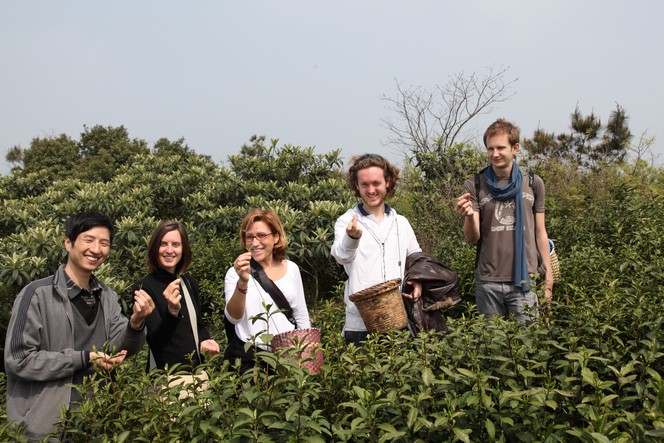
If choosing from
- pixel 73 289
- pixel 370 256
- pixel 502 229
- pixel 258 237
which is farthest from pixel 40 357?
pixel 502 229

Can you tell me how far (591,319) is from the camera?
2.30m

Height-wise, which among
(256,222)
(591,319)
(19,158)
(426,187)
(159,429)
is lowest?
(159,429)

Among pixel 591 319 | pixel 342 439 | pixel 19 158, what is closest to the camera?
pixel 342 439

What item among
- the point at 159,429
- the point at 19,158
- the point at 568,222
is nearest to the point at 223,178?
the point at 568,222

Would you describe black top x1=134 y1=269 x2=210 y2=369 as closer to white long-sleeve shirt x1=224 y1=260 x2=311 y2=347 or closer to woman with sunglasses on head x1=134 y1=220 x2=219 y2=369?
woman with sunglasses on head x1=134 y1=220 x2=219 y2=369

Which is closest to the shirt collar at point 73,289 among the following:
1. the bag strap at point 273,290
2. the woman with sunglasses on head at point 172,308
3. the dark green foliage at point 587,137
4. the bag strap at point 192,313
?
the woman with sunglasses on head at point 172,308

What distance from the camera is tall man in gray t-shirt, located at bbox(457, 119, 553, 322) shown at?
138 inches

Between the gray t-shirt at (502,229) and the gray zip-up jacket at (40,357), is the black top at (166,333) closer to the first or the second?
the gray zip-up jacket at (40,357)

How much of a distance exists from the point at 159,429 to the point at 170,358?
130 centimetres

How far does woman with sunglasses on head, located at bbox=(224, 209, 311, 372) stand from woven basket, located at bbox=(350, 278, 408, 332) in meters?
0.39

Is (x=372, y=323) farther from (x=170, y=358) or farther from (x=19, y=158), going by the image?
(x=19, y=158)

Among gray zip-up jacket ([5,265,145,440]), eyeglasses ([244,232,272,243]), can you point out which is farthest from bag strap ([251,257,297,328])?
gray zip-up jacket ([5,265,145,440])

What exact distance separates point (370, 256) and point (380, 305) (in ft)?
1.18

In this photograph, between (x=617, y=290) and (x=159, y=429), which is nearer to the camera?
(x=159, y=429)
